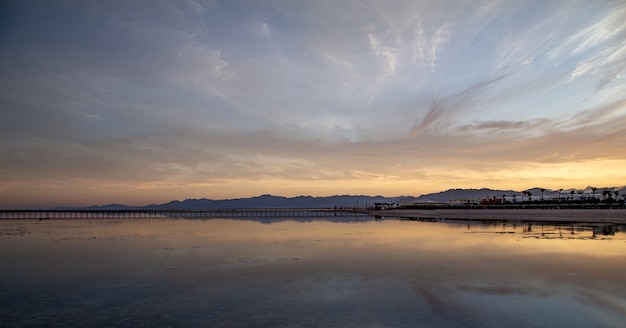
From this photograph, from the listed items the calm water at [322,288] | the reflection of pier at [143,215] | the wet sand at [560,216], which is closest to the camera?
the calm water at [322,288]

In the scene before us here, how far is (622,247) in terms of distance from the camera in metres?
23.0

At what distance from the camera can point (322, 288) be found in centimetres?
1381

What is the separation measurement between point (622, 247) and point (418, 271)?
47.4 ft

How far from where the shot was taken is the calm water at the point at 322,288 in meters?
10.3

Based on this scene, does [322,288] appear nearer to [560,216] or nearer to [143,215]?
[560,216]

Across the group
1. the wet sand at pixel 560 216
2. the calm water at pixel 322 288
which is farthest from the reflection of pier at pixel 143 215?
the calm water at pixel 322 288

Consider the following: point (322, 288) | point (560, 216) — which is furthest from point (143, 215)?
point (322, 288)

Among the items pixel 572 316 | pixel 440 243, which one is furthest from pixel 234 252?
pixel 572 316

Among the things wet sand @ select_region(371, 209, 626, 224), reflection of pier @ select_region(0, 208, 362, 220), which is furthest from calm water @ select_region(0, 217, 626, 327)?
reflection of pier @ select_region(0, 208, 362, 220)

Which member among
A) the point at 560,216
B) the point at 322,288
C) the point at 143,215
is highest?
the point at 560,216

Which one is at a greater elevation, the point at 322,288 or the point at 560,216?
the point at 560,216

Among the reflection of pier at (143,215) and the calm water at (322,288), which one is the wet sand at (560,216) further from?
the reflection of pier at (143,215)

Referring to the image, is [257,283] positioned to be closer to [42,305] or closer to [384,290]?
[384,290]

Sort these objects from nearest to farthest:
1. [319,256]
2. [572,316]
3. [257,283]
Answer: [572,316] → [257,283] → [319,256]
